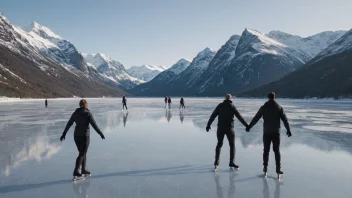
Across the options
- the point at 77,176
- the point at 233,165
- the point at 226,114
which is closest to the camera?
the point at 77,176

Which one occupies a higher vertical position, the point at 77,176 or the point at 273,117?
the point at 273,117

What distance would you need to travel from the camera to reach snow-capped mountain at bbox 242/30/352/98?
14100cm

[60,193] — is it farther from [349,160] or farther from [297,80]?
[297,80]

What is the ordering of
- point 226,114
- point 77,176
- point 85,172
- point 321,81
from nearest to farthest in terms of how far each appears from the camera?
point 77,176
point 85,172
point 226,114
point 321,81

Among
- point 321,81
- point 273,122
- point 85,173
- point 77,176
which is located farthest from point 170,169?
point 321,81

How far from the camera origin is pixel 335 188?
8.33 meters

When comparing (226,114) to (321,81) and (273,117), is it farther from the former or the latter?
(321,81)

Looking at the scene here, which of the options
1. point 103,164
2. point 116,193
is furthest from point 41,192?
point 103,164

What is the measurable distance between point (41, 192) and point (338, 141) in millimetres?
15364

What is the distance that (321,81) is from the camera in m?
162

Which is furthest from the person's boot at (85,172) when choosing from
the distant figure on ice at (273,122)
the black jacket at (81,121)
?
the distant figure on ice at (273,122)

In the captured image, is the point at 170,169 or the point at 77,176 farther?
the point at 170,169

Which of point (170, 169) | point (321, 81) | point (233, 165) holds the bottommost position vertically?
point (170, 169)

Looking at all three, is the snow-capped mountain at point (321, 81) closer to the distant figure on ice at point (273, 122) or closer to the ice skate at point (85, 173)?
the distant figure on ice at point (273, 122)
